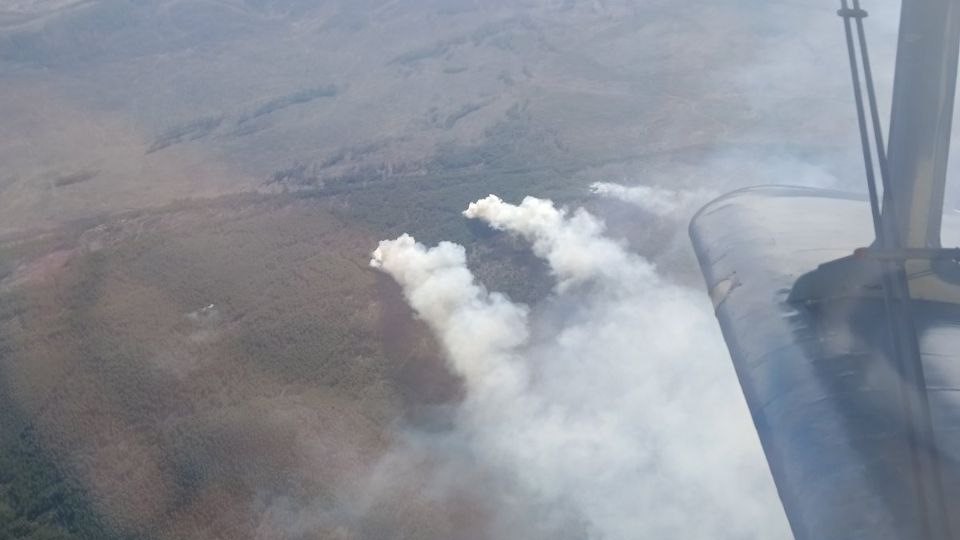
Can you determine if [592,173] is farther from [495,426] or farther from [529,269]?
[495,426]

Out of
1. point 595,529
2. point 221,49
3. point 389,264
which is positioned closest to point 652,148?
point 389,264

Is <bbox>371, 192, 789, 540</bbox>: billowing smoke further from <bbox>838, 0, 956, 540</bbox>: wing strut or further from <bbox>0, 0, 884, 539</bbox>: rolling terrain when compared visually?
<bbox>838, 0, 956, 540</bbox>: wing strut

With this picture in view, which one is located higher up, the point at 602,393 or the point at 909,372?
Answer: the point at 909,372

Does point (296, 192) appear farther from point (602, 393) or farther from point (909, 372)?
point (909, 372)

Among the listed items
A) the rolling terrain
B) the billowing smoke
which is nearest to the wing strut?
the billowing smoke

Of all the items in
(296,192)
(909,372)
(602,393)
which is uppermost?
(909,372)

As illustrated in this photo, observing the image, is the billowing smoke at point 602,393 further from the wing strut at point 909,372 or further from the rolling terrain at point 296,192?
the wing strut at point 909,372

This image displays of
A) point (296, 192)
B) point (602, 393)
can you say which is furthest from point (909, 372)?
point (296, 192)

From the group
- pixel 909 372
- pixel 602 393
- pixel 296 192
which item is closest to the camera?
pixel 909 372
